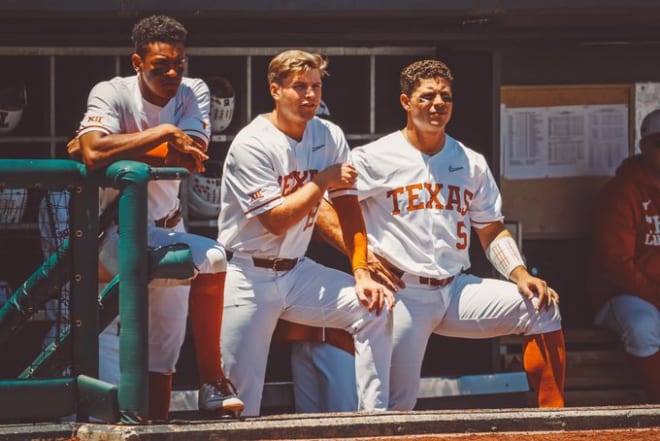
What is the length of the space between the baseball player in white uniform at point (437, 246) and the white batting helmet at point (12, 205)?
1.37 m

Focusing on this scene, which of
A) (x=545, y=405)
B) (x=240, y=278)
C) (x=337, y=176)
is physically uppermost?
(x=337, y=176)

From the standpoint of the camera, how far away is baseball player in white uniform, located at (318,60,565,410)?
675cm

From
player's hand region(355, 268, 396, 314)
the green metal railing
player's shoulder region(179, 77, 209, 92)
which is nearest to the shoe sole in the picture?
the green metal railing

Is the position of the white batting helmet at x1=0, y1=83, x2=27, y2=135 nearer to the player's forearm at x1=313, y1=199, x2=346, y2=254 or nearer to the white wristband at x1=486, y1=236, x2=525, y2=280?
the player's forearm at x1=313, y1=199, x2=346, y2=254

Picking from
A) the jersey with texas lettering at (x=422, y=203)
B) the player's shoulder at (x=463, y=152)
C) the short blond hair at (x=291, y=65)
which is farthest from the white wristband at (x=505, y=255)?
the short blond hair at (x=291, y=65)

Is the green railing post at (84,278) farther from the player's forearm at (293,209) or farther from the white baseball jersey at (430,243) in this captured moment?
the white baseball jersey at (430,243)

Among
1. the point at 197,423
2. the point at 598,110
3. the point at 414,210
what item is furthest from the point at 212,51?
the point at 197,423

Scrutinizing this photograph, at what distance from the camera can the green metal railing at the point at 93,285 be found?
5.38 meters

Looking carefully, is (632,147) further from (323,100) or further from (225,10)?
(225,10)

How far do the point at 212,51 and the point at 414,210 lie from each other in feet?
5.30

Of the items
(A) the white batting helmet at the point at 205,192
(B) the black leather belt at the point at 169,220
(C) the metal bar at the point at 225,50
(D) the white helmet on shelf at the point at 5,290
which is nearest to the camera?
(B) the black leather belt at the point at 169,220

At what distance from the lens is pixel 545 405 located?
21.9 feet

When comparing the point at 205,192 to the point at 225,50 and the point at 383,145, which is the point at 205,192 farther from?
the point at 383,145

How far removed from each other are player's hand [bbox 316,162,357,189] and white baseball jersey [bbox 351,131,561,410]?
57cm
